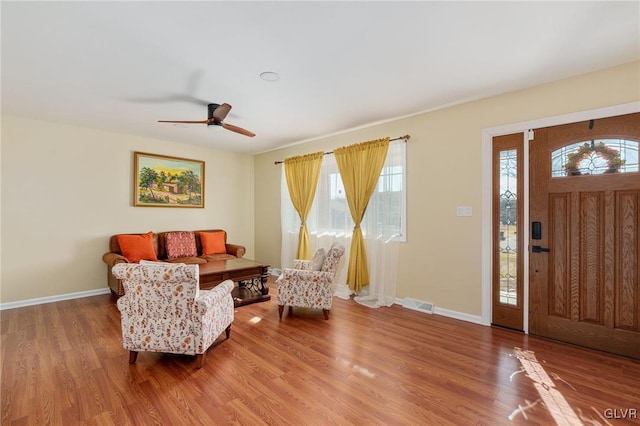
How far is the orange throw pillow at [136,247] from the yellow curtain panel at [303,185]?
2446 mm

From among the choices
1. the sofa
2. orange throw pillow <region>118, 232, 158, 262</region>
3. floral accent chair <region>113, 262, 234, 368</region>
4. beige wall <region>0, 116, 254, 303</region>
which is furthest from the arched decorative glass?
beige wall <region>0, 116, 254, 303</region>

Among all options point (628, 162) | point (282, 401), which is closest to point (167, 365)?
point (282, 401)

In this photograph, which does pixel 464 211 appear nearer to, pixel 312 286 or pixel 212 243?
pixel 312 286

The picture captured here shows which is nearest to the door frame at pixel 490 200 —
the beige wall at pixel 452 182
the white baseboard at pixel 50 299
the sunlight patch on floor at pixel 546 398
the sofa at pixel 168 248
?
the beige wall at pixel 452 182

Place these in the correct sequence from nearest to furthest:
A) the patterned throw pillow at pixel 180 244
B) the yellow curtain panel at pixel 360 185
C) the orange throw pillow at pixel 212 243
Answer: the yellow curtain panel at pixel 360 185 < the patterned throw pillow at pixel 180 244 < the orange throw pillow at pixel 212 243

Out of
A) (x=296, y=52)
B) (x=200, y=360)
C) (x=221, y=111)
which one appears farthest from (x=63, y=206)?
(x=296, y=52)

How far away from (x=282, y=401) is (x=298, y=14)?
8.81 feet

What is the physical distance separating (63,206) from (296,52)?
4338mm

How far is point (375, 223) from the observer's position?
4.31 m

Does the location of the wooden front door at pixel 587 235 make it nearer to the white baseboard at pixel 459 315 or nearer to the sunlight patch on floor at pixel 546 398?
the white baseboard at pixel 459 315

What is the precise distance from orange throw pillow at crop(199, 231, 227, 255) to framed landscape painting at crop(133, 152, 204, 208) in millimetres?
697

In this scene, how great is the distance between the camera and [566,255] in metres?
2.93

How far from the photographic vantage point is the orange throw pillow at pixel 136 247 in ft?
14.7

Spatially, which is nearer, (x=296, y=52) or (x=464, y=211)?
(x=296, y=52)
